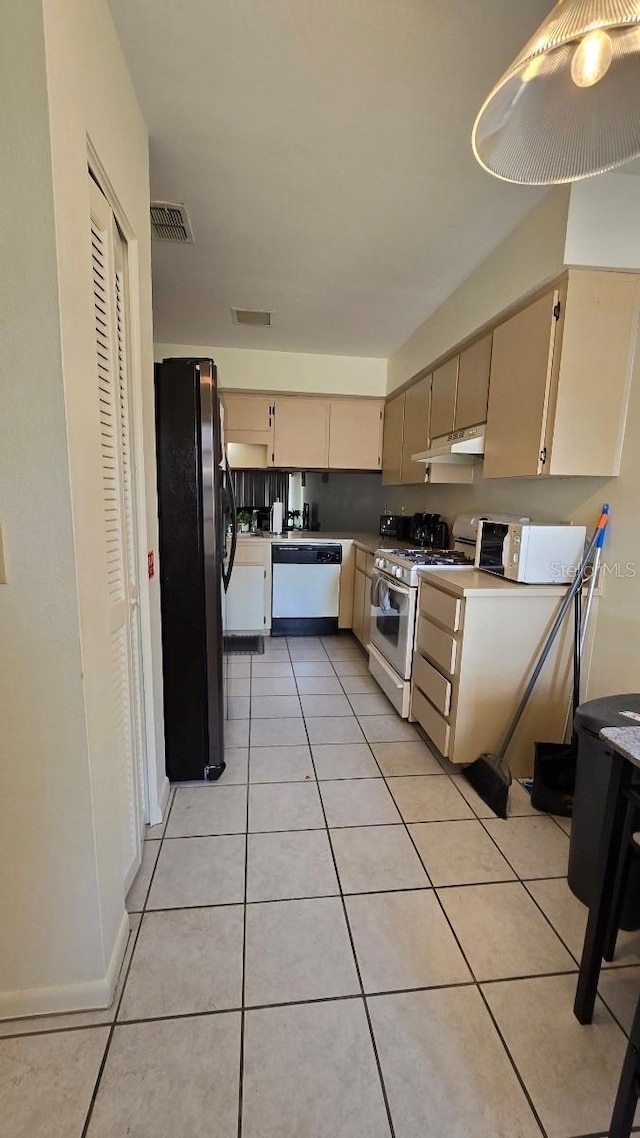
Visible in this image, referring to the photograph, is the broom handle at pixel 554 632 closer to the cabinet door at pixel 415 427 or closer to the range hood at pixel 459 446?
the range hood at pixel 459 446

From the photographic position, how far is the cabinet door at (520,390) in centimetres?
197

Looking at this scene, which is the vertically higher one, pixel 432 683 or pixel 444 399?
pixel 444 399

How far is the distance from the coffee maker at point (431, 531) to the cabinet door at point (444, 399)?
643mm

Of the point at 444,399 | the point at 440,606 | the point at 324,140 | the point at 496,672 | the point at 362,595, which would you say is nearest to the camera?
the point at 324,140

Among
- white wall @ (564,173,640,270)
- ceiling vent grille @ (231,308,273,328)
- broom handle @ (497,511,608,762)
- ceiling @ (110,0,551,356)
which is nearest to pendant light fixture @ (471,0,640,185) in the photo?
ceiling @ (110,0,551,356)

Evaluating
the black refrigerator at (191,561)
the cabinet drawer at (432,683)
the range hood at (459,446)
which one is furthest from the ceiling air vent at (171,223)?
the cabinet drawer at (432,683)

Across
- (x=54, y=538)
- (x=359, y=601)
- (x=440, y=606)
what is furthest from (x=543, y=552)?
(x=359, y=601)

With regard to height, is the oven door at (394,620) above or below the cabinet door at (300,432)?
below

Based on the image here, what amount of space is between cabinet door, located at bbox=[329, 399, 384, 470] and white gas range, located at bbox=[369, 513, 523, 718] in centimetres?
145

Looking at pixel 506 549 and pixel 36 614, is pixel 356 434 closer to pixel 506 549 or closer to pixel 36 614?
pixel 506 549

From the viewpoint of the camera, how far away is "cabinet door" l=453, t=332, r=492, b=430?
98.5 inches

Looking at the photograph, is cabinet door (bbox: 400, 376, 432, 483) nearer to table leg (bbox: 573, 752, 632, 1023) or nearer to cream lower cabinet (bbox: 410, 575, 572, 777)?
cream lower cabinet (bbox: 410, 575, 572, 777)

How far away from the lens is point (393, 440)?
4.10 m

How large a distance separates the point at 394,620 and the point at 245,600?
1.67 meters
